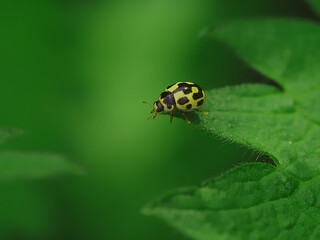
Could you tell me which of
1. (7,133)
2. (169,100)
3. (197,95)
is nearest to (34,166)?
(7,133)

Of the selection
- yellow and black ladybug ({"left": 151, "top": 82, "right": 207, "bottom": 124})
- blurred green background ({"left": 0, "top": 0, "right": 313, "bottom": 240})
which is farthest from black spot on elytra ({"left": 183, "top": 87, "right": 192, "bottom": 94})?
blurred green background ({"left": 0, "top": 0, "right": 313, "bottom": 240})

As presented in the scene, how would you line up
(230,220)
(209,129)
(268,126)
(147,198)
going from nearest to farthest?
(230,220) → (209,129) → (268,126) → (147,198)

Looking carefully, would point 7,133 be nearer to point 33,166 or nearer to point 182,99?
point 33,166

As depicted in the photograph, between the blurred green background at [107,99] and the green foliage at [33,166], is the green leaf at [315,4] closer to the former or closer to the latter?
the blurred green background at [107,99]

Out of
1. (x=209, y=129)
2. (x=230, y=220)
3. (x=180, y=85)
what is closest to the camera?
(x=230, y=220)

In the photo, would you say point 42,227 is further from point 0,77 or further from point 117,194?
point 0,77

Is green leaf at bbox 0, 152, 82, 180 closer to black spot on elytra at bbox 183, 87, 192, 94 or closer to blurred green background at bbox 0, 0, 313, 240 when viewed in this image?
black spot on elytra at bbox 183, 87, 192, 94

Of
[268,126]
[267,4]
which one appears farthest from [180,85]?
[267,4]
